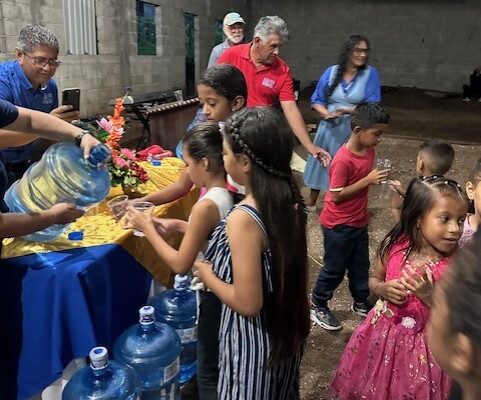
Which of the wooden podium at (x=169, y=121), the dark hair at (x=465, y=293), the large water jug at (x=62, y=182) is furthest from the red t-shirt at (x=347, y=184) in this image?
the wooden podium at (x=169, y=121)

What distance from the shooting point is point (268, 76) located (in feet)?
10.6

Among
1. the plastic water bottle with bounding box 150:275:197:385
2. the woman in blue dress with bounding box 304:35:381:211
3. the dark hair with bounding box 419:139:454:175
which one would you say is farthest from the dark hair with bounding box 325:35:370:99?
the plastic water bottle with bounding box 150:275:197:385

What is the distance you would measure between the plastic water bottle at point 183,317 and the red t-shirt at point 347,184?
0.93 metres

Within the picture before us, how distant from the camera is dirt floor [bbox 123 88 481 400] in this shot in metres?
2.50

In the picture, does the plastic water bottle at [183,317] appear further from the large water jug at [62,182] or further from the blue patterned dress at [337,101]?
the blue patterned dress at [337,101]

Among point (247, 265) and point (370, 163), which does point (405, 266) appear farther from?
point (370, 163)

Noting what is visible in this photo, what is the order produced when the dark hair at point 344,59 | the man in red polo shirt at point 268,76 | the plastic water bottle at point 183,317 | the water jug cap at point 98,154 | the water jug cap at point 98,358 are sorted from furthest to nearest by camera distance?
the dark hair at point 344,59 → the man in red polo shirt at point 268,76 → the plastic water bottle at point 183,317 → the water jug cap at point 98,154 → the water jug cap at point 98,358

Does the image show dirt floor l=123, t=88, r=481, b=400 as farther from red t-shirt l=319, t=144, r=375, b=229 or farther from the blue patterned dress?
red t-shirt l=319, t=144, r=375, b=229

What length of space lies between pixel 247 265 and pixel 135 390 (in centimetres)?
90

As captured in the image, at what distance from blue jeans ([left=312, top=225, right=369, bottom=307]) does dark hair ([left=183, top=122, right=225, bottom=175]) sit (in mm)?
1179

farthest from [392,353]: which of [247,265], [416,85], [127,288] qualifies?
[416,85]

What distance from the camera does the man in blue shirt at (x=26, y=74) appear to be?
2.54m

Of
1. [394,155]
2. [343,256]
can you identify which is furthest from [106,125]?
[394,155]

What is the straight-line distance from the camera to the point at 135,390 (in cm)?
178
